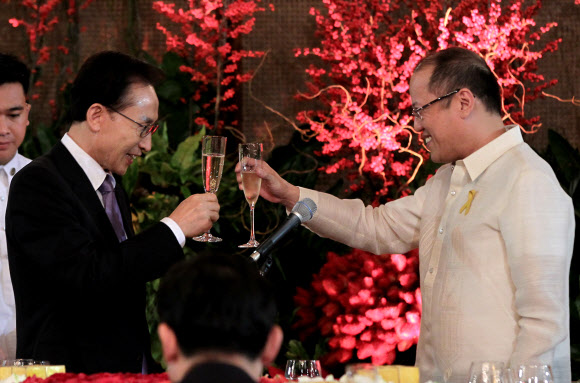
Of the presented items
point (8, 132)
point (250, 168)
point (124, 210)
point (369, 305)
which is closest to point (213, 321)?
point (250, 168)

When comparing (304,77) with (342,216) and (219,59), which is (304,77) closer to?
(219,59)

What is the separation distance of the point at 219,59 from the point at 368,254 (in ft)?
5.78

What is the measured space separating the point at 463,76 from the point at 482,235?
49 cm

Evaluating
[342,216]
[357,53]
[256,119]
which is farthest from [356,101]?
[342,216]

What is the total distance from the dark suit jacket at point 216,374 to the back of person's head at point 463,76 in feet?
5.31

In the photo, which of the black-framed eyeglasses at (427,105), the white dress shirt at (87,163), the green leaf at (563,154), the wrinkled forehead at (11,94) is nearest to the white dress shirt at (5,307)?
the wrinkled forehead at (11,94)

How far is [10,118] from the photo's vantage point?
10.2ft

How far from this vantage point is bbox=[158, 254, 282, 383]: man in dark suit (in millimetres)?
1034

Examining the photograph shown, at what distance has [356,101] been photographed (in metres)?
4.68

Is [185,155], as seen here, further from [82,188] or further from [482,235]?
[482,235]

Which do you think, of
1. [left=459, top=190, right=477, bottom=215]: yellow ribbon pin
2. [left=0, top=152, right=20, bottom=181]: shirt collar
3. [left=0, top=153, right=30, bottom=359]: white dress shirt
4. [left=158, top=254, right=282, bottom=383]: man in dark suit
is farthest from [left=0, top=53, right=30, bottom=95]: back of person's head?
[left=158, top=254, right=282, bottom=383]: man in dark suit

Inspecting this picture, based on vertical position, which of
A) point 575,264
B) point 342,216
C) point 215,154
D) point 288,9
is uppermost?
point 288,9

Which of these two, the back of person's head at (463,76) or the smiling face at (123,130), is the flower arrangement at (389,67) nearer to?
the back of person's head at (463,76)

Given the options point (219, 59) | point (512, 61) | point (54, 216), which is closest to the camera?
point (54, 216)
